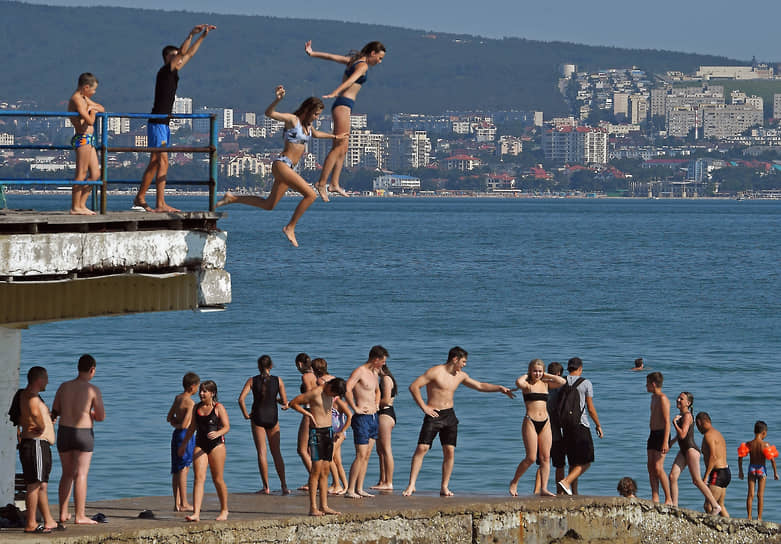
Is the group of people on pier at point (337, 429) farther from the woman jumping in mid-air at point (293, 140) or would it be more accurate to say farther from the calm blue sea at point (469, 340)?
the calm blue sea at point (469, 340)

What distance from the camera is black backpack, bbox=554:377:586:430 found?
1562 centimetres

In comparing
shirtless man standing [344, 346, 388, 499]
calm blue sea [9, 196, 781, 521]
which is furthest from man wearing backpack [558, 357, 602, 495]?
calm blue sea [9, 196, 781, 521]

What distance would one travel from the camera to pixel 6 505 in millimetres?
13438

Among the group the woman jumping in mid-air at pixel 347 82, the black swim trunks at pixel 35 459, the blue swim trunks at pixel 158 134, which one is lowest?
the black swim trunks at pixel 35 459

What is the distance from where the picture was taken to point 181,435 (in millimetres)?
13883

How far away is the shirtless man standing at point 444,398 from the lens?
14.9 m

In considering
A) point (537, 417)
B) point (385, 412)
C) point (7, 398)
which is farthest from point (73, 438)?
point (537, 417)

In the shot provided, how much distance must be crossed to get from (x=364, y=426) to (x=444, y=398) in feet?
2.90

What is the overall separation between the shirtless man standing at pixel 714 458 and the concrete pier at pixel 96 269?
21.6 ft

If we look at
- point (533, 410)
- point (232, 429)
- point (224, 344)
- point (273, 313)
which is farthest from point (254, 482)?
point (273, 313)

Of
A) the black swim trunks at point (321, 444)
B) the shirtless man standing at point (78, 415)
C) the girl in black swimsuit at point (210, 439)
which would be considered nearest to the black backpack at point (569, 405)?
the black swim trunks at point (321, 444)

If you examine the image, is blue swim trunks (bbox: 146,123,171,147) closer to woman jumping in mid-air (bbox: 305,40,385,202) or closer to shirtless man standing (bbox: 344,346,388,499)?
woman jumping in mid-air (bbox: 305,40,385,202)

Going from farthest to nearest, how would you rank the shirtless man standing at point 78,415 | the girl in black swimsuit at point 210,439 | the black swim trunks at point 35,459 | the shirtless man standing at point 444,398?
1. the shirtless man standing at point 444,398
2. the girl in black swimsuit at point 210,439
3. the shirtless man standing at point 78,415
4. the black swim trunks at point 35,459

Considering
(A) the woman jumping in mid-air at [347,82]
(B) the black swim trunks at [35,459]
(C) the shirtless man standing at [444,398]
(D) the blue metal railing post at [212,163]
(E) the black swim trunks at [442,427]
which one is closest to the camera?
(B) the black swim trunks at [35,459]
